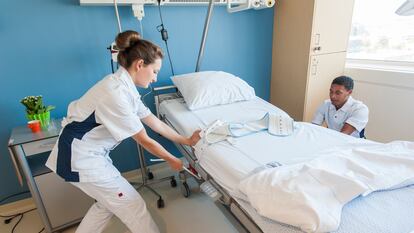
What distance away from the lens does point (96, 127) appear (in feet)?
4.11

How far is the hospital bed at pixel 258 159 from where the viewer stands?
84cm

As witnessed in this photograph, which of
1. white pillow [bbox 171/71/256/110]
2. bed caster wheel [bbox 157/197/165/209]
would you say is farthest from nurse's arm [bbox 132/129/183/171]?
bed caster wheel [bbox 157/197/165/209]

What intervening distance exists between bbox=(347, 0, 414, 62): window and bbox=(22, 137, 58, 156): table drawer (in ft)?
9.68

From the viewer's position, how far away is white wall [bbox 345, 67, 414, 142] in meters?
2.23

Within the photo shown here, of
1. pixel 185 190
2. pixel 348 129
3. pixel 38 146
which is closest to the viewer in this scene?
pixel 38 146

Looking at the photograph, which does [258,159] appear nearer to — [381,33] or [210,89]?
[210,89]

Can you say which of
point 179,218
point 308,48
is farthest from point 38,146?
point 308,48

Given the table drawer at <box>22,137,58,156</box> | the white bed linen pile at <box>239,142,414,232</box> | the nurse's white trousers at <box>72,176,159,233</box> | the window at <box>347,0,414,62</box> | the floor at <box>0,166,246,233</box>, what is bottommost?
the floor at <box>0,166,246,233</box>

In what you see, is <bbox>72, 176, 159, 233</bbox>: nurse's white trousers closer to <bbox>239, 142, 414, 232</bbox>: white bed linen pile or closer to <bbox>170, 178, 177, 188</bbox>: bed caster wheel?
<bbox>239, 142, 414, 232</bbox>: white bed linen pile

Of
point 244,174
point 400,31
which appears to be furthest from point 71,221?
point 400,31

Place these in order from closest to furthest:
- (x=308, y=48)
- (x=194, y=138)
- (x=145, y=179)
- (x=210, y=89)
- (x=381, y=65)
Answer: (x=194, y=138) → (x=210, y=89) → (x=145, y=179) → (x=308, y=48) → (x=381, y=65)

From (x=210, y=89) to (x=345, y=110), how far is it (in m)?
1.04

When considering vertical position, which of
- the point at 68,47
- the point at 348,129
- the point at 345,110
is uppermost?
the point at 68,47

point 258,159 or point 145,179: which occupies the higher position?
point 258,159
